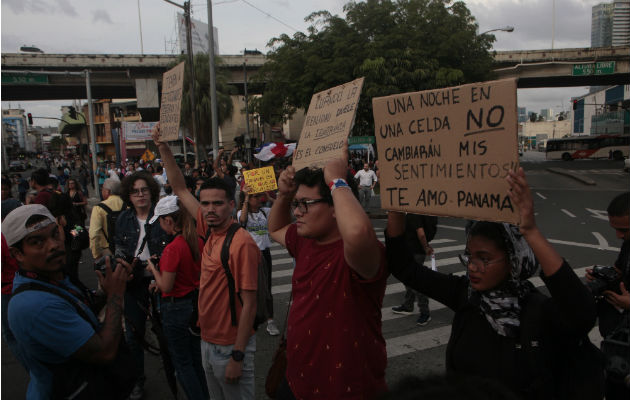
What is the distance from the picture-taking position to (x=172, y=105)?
4383 mm

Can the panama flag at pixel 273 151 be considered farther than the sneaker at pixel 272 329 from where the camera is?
Yes

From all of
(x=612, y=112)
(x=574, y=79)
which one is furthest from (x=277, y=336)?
(x=612, y=112)

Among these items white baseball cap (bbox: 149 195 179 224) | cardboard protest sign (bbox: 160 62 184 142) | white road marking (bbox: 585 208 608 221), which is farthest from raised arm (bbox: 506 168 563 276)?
white road marking (bbox: 585 208 608 221)

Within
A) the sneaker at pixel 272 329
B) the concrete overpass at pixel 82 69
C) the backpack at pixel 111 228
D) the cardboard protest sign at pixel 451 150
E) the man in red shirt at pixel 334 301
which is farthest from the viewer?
A: the concrete overpass at pixel 82 69

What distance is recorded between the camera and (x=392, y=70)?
20.0m

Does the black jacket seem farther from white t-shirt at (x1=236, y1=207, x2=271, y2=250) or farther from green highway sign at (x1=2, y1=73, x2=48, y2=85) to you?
green highway sign at (x1=2, y1=73, x2=48, y2=85)

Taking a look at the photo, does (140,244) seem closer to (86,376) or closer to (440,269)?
(86,376)

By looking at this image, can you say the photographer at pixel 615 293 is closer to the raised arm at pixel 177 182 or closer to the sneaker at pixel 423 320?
the raised arm at pixel 177 182

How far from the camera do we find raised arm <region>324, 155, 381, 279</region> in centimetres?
186

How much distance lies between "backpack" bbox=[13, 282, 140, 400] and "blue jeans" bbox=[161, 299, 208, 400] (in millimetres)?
1106

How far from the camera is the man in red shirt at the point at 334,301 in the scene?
Result: 6.49 feet

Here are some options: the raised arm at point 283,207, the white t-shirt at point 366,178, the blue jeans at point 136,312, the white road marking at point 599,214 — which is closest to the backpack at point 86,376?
the raised arm at point 283,207

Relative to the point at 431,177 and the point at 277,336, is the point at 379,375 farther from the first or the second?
the point at 277,336

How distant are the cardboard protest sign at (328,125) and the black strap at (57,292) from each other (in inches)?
56.5
